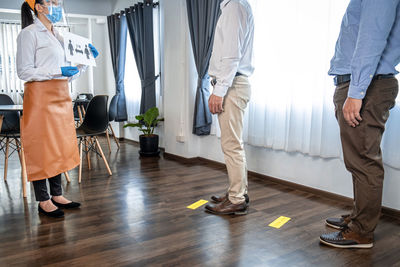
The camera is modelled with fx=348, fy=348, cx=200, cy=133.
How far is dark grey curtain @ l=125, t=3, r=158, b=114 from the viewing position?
16.8 feet

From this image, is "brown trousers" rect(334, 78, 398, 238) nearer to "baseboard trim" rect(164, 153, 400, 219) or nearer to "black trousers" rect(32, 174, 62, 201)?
"baseboard trim" rect(164, 153, 400, 219)

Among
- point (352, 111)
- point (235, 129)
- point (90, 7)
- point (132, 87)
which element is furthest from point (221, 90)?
point (90, 7)

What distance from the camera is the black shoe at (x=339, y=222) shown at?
2293 mm

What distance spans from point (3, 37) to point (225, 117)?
687 cm

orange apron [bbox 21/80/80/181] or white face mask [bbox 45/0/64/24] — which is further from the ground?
white face mask [bbox 45/0/64/24]

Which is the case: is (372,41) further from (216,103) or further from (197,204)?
(197,204)

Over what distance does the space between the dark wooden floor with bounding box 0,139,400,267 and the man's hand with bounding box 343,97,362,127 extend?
0.74m

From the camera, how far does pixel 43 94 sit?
7.62ft

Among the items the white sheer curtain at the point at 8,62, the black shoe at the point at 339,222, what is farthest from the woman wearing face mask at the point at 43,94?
the white sheer curtain at the point at 8,62

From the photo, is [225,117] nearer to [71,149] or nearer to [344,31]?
[344,31]

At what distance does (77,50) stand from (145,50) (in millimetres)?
2714

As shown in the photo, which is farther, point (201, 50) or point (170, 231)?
point (201, 50)

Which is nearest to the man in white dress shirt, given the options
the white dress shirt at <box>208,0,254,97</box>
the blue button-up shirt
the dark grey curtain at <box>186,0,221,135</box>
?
the white dress shirt at <box>208,0,254,97</box>

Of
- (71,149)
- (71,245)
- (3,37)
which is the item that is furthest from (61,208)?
(3,37)
